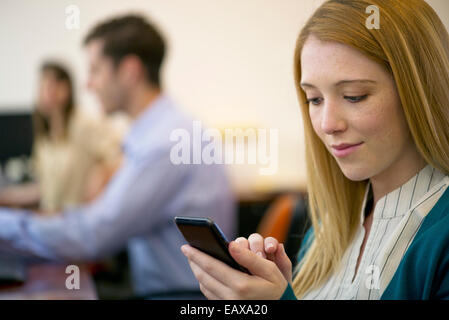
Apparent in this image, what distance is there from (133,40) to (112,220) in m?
0.61

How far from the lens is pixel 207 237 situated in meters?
0.74

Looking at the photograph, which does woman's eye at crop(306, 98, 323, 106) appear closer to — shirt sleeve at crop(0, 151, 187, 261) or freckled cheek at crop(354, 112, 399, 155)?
freckled cheek at crop(354, 112, 399, 155)

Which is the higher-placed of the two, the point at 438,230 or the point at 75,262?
the point at 438,230

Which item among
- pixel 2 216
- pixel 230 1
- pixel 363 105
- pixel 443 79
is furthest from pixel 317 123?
pixel 2 216

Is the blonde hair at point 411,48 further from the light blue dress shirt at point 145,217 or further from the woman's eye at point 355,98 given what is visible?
the light blue dress shirt at point 145,217

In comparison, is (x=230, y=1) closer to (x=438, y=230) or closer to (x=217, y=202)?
(x=438, y=230)

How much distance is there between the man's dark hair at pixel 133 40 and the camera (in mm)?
1820

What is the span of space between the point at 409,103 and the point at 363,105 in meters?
0.06

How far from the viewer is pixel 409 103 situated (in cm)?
80

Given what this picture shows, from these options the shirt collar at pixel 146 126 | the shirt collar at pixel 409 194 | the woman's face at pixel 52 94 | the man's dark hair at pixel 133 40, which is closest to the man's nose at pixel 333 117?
the shirt collar at pixel 409 194

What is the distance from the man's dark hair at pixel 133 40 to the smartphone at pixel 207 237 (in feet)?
3.90

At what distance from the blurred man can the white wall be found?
0.40 feet

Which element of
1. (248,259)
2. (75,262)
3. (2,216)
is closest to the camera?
(248,259)

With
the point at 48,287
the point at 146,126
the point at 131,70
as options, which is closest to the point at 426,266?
the point at 48,287
